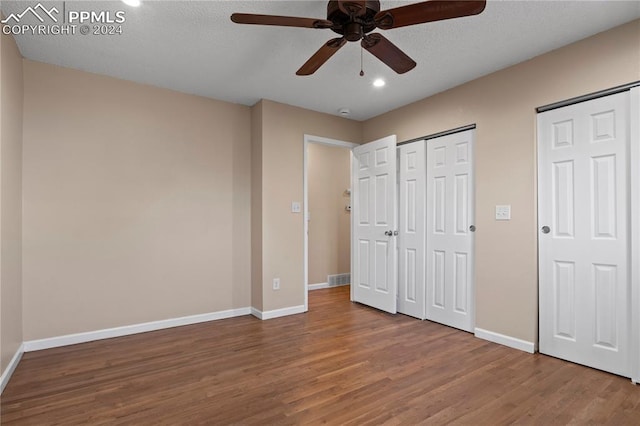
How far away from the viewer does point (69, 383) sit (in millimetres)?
2266

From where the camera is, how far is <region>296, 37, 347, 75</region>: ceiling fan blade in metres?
2.01

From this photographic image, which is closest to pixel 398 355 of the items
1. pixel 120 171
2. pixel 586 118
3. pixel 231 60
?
pixel 586 118

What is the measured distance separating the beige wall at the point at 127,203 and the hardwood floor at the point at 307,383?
420mm

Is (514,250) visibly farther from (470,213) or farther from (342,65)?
(342,65)

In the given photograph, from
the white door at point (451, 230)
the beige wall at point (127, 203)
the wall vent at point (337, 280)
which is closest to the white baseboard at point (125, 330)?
the beige wall at point (127, 203)

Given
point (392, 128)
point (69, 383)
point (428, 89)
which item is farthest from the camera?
point (392, 128)

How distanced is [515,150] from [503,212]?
0.55 m

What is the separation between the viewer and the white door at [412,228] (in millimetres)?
3752

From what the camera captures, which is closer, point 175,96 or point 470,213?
point 470,213

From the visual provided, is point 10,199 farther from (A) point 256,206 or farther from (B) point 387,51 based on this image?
(B) point 387,51

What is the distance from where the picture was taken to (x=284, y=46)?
2.60 metres

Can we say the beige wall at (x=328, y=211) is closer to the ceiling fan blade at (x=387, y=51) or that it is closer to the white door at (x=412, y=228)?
the white door at (x=412, y=228)

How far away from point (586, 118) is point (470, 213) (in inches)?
47.0

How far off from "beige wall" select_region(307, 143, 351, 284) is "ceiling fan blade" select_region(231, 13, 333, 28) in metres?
3.47
